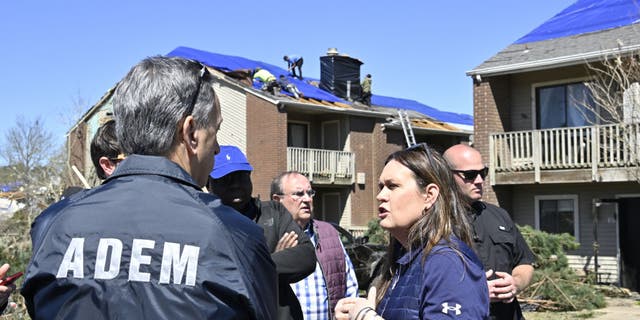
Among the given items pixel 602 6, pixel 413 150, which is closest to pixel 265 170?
pixel 602 6

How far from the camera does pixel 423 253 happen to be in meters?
2.76

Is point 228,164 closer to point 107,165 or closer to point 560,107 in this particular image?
point 107,165

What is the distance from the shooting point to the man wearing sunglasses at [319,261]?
4.76 metres

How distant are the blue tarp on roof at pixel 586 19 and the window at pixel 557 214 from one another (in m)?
4.58

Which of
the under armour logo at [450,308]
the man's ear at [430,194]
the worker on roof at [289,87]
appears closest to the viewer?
the under armour logo at [450,308]

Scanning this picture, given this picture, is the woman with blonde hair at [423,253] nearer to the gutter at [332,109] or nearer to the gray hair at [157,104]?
the gray hair at [157,104]

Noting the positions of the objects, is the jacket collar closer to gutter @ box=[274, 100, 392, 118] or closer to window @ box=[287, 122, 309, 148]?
gutter @ box=[274, 100, 392, 118]

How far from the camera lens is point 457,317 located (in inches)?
99.7

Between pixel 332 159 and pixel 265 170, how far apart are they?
2.95 metres

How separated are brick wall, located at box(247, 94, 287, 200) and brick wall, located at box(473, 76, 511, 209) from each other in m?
9.44

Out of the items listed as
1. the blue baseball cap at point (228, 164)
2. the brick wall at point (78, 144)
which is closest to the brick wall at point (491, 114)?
the blue baseball cap at point (228, 164)

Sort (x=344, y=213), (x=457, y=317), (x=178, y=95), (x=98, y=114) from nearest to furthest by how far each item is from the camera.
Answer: (x=178, y=95)
(x=457, y=317)
(x=344, y=213)
(x=98, y=114)

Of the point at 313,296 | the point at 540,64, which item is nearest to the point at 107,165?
the point at 313,296

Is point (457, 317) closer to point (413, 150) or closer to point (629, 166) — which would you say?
point (413, 150)
